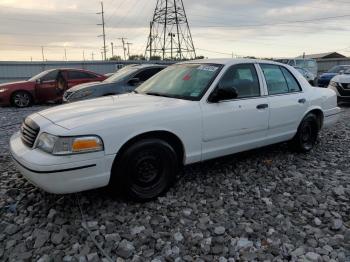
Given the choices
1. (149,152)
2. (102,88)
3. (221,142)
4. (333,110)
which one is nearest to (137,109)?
(149,152)

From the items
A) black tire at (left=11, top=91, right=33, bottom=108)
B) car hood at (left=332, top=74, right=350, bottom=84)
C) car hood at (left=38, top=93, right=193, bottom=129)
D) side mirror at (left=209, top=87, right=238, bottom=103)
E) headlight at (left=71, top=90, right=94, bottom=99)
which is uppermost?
side mirror at (left=209, top=87, right=238, bottom=103)

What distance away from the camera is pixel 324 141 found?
6.79 m

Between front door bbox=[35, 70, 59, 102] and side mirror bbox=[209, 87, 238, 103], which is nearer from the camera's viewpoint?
side mirror bbox=[209, 87, 238, 103]

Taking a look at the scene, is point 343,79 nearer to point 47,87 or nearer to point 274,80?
point 274,80

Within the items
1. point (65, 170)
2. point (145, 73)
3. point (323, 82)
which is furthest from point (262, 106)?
point (323, 82)

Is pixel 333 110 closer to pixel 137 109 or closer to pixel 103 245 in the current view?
pixel 137 109

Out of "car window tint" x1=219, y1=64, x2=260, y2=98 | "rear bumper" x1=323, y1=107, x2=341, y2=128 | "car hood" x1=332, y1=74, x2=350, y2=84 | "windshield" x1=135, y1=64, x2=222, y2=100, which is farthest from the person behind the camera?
"car hood" x1=332, y1=74, x2=350, y2=84

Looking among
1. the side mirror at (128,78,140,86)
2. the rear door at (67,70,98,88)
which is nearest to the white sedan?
the side mirror at (128,78,140,86)

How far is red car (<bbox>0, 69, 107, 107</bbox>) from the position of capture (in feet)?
41.3

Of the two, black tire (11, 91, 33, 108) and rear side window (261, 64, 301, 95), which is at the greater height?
rear side window (261, 64, 301, 95)

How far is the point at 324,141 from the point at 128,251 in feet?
16.3

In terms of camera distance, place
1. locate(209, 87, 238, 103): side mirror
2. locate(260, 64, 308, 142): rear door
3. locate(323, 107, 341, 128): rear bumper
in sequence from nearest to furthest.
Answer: locate(209, 87, 238, 103): side mirror
locate(260, 64, 308, 142): rear door
locate(323, 107, 341, 128): rear bumper

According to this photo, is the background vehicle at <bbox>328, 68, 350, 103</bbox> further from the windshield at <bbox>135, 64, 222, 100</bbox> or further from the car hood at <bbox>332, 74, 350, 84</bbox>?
the windshield at <bbox>135, 64, 222, 100</bbox>

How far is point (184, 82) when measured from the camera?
15.7 ft
